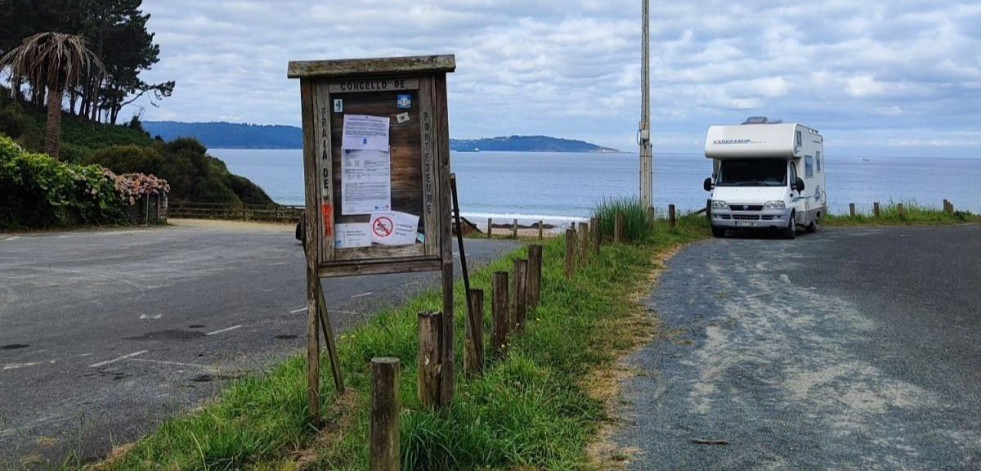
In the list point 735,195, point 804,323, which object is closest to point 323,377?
point 804,323

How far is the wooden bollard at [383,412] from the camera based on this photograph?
3.73 metres

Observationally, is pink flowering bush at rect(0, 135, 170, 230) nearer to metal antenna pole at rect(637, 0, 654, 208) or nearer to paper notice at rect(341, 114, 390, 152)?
metal antenna pole at rect(637, 0, 654, 208)

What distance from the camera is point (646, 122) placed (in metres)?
21.5

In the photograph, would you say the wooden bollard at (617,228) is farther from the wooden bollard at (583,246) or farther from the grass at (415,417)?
the grass at (415,417)

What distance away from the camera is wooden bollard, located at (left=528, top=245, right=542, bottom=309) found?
813 cm

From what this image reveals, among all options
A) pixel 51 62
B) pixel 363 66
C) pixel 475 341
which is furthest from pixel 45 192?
pixel 363 66

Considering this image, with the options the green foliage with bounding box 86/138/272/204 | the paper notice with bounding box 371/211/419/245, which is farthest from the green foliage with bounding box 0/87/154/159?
the paper notice with bounding box 371/211/419/245

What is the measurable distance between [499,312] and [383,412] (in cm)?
273

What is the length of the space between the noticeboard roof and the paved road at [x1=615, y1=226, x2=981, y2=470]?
8.00 ft

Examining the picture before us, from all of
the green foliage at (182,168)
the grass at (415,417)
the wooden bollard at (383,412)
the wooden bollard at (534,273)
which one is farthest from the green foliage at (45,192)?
the wooden bollard at (383,412)

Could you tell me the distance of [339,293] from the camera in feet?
38.3

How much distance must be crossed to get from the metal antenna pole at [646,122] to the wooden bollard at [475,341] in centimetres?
1511

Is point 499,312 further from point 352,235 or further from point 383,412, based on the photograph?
point 383,412

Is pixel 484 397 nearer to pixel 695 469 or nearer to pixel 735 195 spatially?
pixel 695 469
